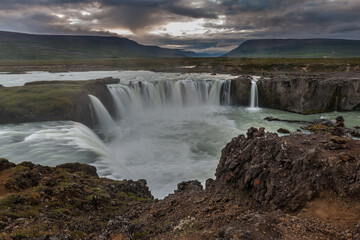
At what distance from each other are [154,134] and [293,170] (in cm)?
2756

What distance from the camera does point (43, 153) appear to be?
1817 centimetres

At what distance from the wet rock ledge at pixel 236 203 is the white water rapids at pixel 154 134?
22.4 feet

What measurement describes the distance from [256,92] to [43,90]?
4298 cm

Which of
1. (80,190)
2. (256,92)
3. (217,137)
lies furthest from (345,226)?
(256,92)

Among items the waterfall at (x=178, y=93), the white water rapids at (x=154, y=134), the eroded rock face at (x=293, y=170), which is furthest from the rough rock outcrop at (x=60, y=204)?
the waterfall at (x=178, y=93)

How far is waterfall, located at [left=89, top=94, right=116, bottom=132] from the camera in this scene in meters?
33.9

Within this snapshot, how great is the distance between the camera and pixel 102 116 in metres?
34.4

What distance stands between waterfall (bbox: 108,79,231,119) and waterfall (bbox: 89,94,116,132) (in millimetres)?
10827

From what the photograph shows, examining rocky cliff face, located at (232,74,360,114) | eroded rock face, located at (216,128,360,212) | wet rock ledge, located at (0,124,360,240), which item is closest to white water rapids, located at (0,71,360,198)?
rocky cliff face, located at (232,74,360,114)

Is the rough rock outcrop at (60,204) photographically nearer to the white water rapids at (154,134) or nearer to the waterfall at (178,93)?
the white water rapids at (154,134)

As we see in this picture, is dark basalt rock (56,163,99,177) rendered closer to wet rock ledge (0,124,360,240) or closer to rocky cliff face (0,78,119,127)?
wet rock ledge (0,124,360,240)

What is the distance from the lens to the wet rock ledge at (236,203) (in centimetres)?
543

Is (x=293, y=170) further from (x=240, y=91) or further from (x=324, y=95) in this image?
(x=240, y=91)

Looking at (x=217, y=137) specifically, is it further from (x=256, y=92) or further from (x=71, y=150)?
(x=256, y=92)
